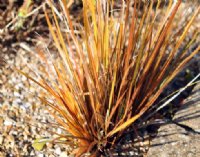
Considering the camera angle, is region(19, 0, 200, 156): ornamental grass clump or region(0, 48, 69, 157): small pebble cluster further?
region(0, 48, 69, 157): small pebble cluster

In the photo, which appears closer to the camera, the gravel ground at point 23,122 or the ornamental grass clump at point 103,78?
the ornamental grass clump at point 103,78

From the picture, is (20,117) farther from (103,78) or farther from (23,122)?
(103,78)

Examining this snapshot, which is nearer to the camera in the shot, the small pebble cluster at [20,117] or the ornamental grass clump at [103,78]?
the ornamental grass clump at [103,78]

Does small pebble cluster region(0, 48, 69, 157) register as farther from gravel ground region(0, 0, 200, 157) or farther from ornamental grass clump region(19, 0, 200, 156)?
ornamental grass clump region(19, 0, 200, 156)

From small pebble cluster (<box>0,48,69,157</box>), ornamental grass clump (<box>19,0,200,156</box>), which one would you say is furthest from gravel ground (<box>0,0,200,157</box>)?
ornamental grass clump (<box>19,0,200,156</box>)

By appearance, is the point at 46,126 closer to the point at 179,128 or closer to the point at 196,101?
the point at 179,128

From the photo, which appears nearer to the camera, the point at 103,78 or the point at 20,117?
the point at 103,78

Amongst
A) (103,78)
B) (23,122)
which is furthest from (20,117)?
(103,78)

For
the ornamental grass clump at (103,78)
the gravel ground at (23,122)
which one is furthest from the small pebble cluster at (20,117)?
the ornamental grass clump at (103,78)

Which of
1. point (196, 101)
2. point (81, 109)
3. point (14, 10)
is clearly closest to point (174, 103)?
point (196, 101)

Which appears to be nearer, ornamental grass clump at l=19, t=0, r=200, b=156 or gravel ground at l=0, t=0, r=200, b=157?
ornamental grass clump at l=19, t=0, r=200, b=156

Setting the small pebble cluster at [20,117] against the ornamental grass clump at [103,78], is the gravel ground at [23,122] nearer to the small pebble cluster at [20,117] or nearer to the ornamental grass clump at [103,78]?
the small pebble cluster at [20,117]
